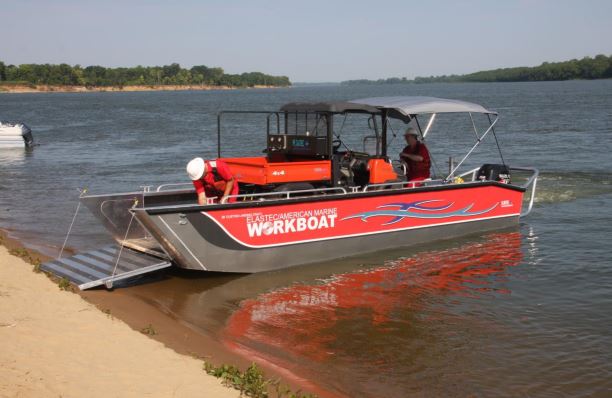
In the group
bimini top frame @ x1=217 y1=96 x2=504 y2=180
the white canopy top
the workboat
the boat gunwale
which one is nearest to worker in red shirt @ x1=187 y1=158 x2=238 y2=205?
the workboat

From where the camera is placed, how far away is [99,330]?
23.5 ft

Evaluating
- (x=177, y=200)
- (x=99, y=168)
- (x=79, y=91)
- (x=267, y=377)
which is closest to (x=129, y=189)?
(x=99, y=168)

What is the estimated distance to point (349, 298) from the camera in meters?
9.60

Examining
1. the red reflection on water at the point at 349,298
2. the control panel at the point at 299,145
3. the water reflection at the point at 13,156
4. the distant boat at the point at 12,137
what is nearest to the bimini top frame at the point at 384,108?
the control panel at the point at 299,145

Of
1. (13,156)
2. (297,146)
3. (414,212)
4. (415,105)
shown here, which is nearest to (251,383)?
(297,146)

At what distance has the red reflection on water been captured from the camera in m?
7.84

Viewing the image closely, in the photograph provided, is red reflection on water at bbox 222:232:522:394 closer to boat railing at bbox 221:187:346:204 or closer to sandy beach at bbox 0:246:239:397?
sandy beach at bbox 0:246:239:397

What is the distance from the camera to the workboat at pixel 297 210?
31.8 ft

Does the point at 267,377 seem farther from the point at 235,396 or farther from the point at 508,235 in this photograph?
the point at 508,235

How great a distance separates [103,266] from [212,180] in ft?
6.63

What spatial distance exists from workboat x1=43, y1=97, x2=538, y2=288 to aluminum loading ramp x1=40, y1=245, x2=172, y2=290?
0.02 m

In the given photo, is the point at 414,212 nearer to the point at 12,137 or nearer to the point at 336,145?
the point at 336,145

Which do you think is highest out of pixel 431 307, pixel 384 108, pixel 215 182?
pixel 384 108

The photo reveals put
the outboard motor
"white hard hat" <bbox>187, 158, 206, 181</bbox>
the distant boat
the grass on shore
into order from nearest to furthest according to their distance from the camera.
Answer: the grass on shore
"white hard hat" <bbox>187, 158, 206, 181</bbox>
the outboard motor
the distant boat
